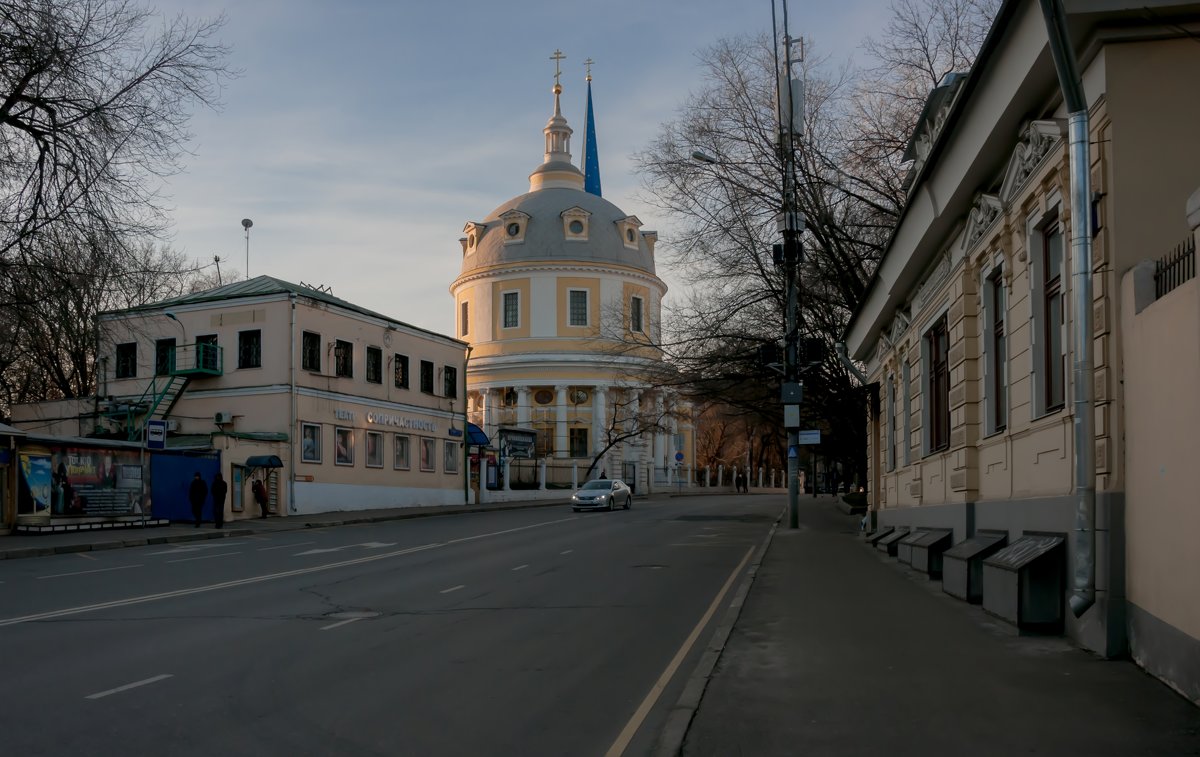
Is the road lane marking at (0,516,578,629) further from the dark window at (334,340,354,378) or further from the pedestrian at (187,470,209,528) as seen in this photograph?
the dark window at (334,340,354,378)

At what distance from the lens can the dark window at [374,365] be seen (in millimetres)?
46500

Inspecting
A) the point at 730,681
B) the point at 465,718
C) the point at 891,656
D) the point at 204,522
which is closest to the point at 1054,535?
the point at 891,656

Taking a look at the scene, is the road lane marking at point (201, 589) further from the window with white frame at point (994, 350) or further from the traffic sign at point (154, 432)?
the traffic sign at point (154, 432)

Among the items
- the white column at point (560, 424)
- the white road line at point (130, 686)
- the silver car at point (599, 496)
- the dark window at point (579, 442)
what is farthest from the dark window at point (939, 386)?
the dark window at point (579, 442)

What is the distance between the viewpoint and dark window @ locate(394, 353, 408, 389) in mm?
48597

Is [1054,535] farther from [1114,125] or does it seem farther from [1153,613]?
[1114,125]

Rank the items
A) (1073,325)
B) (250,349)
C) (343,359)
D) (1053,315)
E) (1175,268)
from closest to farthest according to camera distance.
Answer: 1. (1175,268)
2. (1073,325)
3. (1053,315)
4. (250,349)
5. (343,359)

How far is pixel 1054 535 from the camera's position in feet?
33.8

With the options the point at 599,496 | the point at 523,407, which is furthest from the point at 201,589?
the point at 523,407

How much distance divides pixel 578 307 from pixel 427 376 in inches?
1080

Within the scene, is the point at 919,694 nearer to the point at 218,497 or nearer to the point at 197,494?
the point at 218,497

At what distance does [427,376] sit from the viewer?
51250 millimetres

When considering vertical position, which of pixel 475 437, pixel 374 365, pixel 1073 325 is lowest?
pixel 475 437

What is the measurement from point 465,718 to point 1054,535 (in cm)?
582
